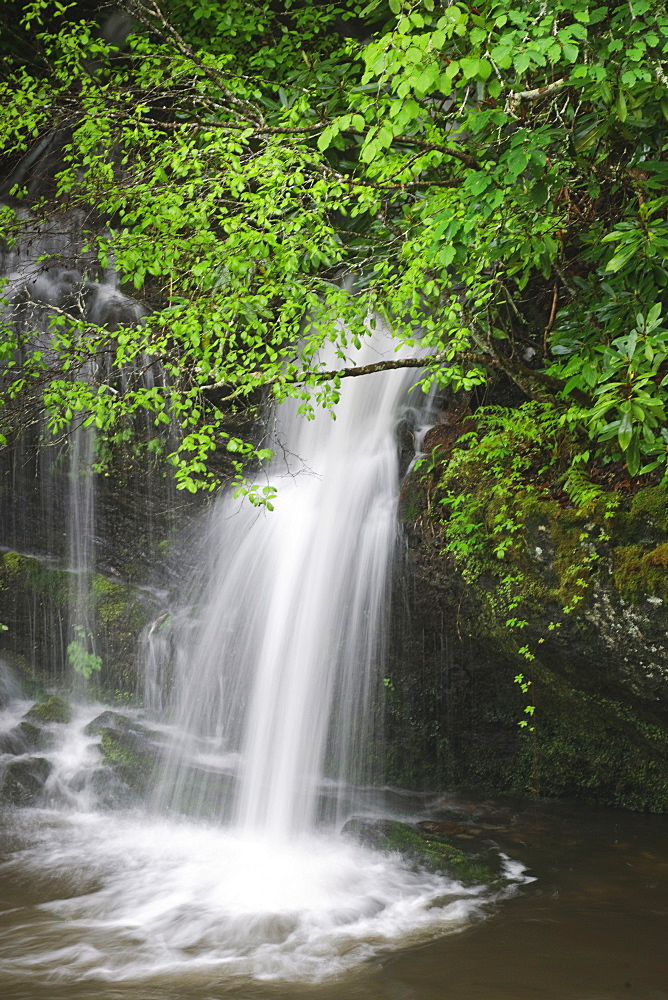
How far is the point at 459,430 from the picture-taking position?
236 inches

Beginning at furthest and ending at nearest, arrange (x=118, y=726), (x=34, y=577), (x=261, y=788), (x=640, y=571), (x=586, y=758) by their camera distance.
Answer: (x=34, y=577), (x=118, y=726), (x=586, y=758), (x=261, y=788), (x=640, y=571)

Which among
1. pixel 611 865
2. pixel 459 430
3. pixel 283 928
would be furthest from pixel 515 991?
pixel 459 430

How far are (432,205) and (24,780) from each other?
5.79 metres

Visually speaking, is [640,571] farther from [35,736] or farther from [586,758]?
[35,736]

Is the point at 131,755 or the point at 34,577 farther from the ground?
the point at 34,577

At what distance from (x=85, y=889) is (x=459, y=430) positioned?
4123mm

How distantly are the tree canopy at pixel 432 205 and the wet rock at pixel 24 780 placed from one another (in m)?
3.11

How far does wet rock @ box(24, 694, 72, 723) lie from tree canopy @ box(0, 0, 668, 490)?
3049 millimetres

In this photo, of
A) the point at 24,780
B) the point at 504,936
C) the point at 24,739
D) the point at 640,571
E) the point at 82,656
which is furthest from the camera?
the point at 82,656

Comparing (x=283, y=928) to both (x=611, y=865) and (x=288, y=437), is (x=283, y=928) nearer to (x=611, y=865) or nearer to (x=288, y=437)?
(x=611, y=865)

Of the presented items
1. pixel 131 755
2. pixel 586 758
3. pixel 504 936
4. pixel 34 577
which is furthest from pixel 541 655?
pixel 34 577

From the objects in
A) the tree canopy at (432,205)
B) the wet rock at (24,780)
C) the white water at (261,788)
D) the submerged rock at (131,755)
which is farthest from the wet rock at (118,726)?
the tree canopy at (432,205)

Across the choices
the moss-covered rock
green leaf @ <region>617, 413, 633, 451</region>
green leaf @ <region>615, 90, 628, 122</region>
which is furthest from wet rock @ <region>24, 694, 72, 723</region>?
green leaf @ <region>615, 90, 628, 122</region>

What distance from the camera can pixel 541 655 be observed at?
520 cm
